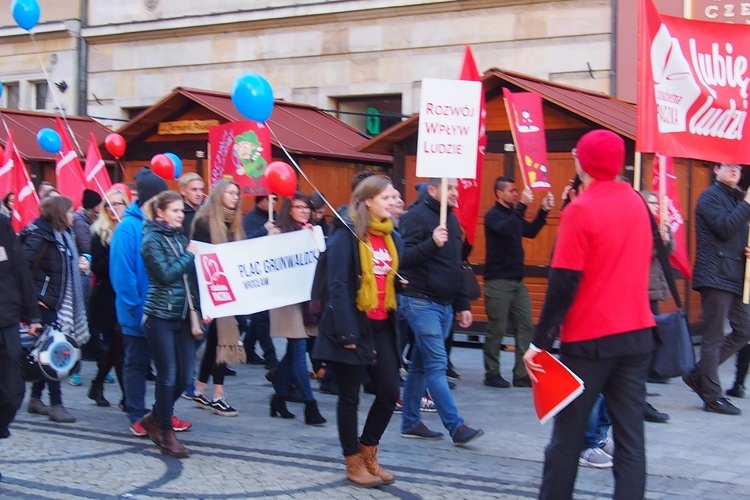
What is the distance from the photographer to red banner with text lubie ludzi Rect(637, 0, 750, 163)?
7988 mm

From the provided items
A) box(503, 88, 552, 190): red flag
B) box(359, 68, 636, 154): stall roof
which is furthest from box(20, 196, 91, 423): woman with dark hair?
box(359, 68, 636, 154): stall roof

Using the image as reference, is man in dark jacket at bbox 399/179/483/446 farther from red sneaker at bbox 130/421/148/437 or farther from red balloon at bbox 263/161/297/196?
red sneaker at bbox 130/421/148/437

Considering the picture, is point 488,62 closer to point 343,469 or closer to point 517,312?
point 517,312

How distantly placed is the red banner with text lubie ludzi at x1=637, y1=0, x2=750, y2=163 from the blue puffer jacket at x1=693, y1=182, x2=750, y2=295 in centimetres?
35

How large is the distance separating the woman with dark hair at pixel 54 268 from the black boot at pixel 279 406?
1.55 m

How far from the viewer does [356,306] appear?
6.14 metres

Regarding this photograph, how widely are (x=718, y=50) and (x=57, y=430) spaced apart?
5972mm

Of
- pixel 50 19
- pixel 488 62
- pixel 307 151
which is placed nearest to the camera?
pixel 307 151

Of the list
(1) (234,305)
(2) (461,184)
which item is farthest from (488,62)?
(1) (234,305)

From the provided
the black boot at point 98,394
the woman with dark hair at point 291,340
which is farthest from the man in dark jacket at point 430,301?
the black boot at point 98,394

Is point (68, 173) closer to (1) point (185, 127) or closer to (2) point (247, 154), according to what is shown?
(1) point (185, 127)

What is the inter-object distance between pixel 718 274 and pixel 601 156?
407 cm

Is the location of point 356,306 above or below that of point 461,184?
below

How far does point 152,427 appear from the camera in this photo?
7055 millimetres
